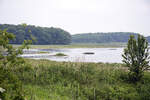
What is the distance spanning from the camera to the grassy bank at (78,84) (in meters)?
10.4

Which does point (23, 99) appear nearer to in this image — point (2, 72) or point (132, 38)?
point (2, 72)

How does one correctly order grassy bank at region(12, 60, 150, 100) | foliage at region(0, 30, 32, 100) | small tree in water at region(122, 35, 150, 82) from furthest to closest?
small tree in water at region(122, 35, 150, 82), grassy bank at region(12, 60, 150, 100), foliage at region(0, 30, 32, 100)

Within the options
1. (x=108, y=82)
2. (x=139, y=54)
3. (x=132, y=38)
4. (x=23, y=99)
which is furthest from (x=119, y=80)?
(x=23, y=99)

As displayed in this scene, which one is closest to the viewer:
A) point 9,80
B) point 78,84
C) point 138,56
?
point 9,80

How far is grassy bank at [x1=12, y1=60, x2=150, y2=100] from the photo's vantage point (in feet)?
34.1

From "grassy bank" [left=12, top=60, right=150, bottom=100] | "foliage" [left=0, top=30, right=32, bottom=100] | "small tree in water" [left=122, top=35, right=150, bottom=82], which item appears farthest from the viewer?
"small tree in water" [left=122, top=35, right=150, bottom=82]

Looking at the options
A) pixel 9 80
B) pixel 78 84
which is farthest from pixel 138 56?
pixel 9 80

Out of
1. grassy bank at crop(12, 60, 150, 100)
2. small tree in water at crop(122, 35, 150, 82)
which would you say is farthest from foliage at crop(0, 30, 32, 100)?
small tree in water at crop(122, 35, 150, 82)

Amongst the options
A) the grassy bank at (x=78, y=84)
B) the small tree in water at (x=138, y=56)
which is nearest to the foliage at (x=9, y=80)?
the grassy bank at (x=78, y=84)

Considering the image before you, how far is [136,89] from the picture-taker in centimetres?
1145

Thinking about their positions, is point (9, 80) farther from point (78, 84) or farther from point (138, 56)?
point (138, 56)

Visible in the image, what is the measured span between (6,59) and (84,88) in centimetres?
583

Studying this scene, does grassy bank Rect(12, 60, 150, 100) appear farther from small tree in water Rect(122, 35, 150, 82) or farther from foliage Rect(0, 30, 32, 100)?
foliage Rect(0, 30, 32, 100)

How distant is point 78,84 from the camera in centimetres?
1131
